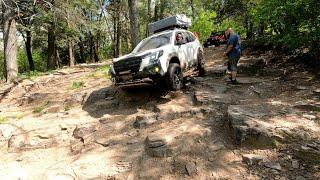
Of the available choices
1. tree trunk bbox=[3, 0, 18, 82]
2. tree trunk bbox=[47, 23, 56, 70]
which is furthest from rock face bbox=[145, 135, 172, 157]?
tree trunk bbox=[47, 23, 56, 70]

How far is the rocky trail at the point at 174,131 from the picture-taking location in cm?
770

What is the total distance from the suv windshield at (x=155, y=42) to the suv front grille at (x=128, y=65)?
3.59ft

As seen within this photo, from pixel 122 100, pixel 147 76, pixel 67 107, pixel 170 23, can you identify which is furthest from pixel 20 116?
pixel 170 23

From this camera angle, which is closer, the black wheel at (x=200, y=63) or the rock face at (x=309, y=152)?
the rock face at (x=309, y=152)

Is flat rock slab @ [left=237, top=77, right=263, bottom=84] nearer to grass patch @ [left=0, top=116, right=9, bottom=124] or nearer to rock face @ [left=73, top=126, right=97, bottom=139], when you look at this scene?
rock face @ [left=73, top=126, right=97, bottom=139]

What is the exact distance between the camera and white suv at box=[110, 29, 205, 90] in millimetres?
10930

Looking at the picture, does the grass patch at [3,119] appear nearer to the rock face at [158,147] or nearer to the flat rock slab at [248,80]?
the rock face at [158,147]

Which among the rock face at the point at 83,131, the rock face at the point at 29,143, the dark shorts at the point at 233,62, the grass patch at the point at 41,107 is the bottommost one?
the rock face at the point at 29,143

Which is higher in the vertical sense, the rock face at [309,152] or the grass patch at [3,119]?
the rock face at [309,152]

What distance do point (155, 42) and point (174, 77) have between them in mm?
1599

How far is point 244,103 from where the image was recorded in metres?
10.5

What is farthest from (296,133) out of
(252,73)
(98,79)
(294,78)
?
(98,79)

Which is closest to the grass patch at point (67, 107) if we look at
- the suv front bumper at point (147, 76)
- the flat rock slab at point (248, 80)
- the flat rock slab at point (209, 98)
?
the suv front bumper at point (147, 76)

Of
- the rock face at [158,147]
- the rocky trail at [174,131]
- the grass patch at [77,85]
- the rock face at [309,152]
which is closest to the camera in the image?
the rock face at [309,152]
